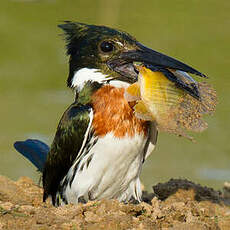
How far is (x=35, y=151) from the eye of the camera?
5.68 m

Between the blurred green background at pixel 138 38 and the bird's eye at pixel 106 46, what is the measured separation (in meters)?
0.97

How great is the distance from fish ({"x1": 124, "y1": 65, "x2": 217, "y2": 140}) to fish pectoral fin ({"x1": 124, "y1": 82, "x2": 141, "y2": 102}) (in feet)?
0.19

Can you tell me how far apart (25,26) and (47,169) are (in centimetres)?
729

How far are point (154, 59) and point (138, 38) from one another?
6.95m

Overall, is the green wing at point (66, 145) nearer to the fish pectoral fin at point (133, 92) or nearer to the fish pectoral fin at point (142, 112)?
the fish pectoral fin at point (133, 92)

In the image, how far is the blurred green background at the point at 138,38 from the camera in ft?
24.2

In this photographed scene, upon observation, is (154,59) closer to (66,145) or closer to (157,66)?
(157,66)

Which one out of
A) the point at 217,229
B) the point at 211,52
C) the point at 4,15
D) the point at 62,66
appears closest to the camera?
the point at 217,229

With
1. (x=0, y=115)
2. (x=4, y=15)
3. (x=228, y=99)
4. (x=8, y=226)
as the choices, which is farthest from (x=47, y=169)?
(x=4, y=15)

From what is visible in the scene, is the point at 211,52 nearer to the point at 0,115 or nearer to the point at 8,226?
the point at 0,115

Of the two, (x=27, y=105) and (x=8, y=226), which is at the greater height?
(x=8, y=226)

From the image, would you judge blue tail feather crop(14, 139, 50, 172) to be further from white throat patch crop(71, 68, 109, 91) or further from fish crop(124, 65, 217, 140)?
fish crop(124, 65, 217, 140)

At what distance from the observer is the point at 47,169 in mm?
5035

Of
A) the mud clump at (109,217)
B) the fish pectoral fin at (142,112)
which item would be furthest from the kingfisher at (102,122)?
the mud clump at (109,217)
